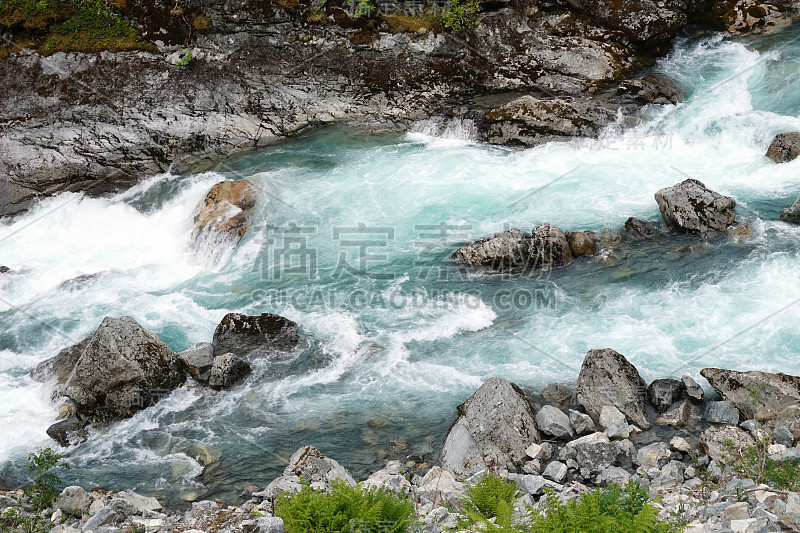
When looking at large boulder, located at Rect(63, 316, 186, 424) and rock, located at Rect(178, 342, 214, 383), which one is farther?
rock, located at Rect(178, 342, 214, 383)

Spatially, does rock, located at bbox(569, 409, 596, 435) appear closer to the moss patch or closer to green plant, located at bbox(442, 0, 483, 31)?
green plant, located at bbox(442, 0, 483, 31)

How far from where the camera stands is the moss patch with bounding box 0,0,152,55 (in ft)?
83.3

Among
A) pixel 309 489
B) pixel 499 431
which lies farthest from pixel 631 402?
pixel 309 489

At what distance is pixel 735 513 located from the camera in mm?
8242

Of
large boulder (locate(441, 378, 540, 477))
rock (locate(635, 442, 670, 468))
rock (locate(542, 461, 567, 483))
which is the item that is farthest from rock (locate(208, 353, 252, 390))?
rock (locate(635, 442, 670, 468))

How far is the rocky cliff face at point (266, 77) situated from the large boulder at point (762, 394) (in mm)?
12982

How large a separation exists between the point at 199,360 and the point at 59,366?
312 cm

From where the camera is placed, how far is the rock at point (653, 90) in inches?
872

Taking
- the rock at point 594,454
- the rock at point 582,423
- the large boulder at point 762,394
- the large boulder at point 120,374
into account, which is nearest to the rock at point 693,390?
the large boulder at point 762,394

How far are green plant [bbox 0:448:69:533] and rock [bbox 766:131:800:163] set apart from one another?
18.8 metres

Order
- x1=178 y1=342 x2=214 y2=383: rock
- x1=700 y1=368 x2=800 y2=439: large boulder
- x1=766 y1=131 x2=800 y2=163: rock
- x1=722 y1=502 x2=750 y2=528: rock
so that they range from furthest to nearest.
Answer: x1=766 y1=131 x2=800 y2=163: rock
x1=178 y1=342 x2=214 y2=383: rock
x1=700 y1=368 x2=800 y2=439: large boulder
x1=722 y1=502 x2=750 y2=528: rock

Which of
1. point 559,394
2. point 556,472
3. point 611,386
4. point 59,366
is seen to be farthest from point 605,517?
point 59,366

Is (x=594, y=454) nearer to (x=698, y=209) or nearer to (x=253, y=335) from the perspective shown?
(x=253, y=335)

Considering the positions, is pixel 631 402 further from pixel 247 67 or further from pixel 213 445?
pixel 247 67
